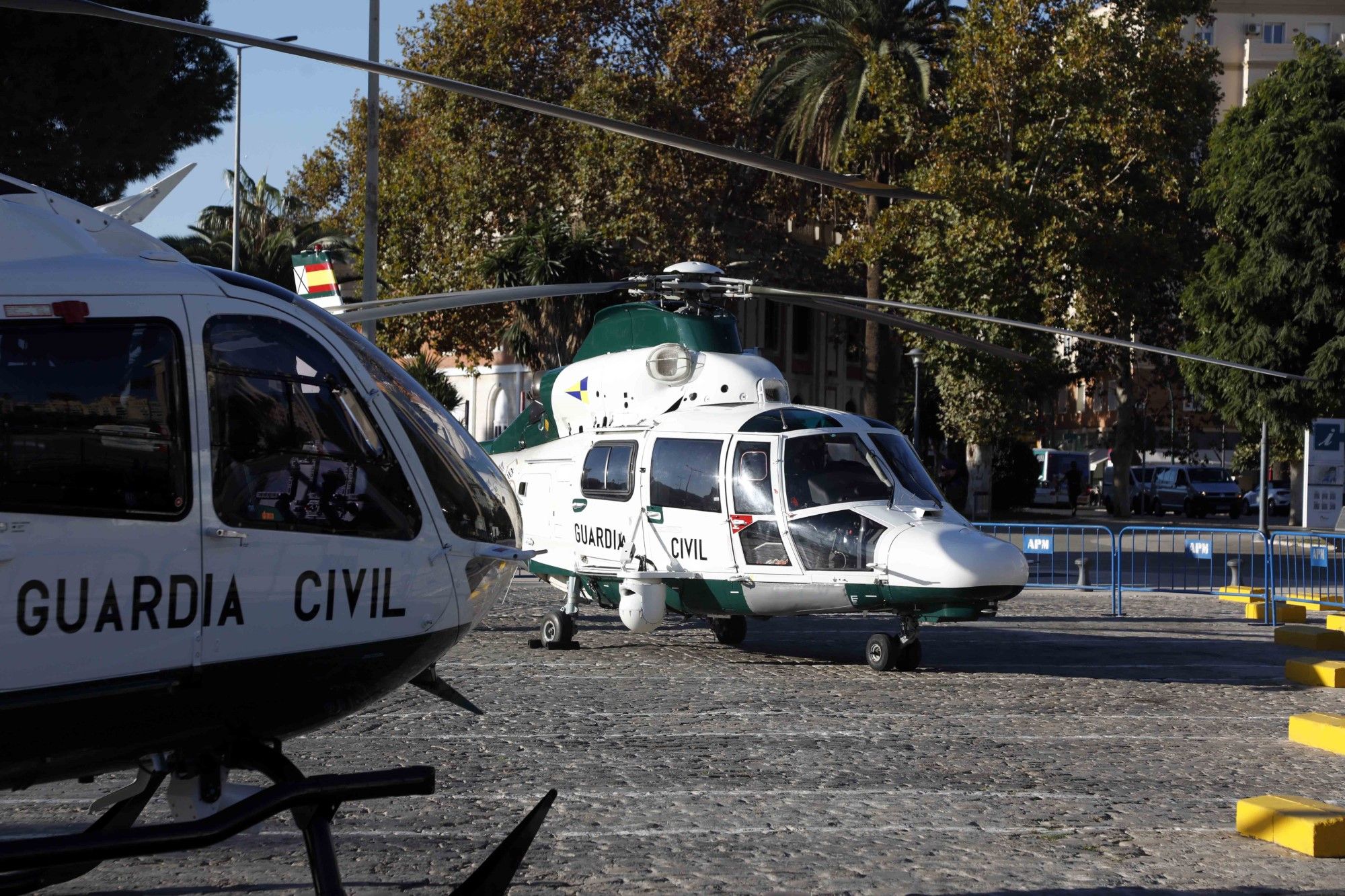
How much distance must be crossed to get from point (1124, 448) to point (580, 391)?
3283cm

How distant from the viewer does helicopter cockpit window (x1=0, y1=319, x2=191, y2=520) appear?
414 centimetres

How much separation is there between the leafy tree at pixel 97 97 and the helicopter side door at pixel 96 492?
43.9 ft

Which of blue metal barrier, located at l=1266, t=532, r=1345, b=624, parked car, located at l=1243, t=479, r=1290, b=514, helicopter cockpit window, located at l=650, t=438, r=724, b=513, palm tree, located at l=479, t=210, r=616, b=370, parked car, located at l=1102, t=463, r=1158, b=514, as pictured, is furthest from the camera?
parked car, located at l=1243, t=479, r=1290, b=514

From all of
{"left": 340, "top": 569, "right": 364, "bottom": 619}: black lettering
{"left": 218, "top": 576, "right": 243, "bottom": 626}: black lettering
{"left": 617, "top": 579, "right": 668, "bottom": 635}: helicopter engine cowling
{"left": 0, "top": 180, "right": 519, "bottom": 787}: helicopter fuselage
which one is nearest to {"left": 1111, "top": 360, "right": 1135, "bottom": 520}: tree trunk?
{"left": 617, "top": 579, "right": 668, "bottom": 635}: helicopter engine cowling

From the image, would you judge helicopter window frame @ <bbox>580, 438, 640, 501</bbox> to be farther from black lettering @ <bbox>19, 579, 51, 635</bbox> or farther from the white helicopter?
black lettering @ <bbox>19, 579, 51, 635</bbox>

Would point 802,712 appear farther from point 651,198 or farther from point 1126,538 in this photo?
point 651,198

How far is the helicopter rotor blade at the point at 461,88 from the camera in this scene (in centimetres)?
519

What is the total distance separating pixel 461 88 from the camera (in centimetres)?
608

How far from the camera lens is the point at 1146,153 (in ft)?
91.4

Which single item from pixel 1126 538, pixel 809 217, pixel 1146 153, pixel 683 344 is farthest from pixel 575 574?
pixel 809 217

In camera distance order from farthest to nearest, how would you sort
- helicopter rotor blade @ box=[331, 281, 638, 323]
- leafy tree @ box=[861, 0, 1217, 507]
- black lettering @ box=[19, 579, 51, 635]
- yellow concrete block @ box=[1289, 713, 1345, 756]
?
leafy tree @ box=[861, 0, 1217, 507], helicopter rotor blade @ box=[331, 281, 638, 323], yellow concrete block @ box=[1289, 713, 1345, 756], black lettering @ box=[19, 579, 51, 635]

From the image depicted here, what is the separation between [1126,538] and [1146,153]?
7.55 metres

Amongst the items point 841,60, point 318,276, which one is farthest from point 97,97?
point 841,60

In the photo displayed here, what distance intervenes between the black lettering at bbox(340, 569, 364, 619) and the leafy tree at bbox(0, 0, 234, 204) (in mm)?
13490
